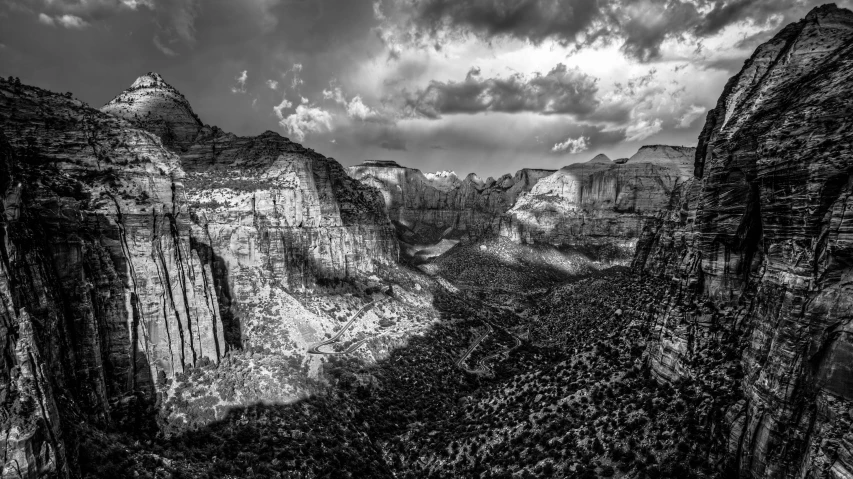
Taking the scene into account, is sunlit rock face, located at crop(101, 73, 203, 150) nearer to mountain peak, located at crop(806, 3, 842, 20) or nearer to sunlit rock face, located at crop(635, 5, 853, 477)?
sunlit rock face, located at crop(635, 5, 853, 477)

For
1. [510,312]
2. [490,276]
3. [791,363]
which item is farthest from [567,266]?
[791,363]

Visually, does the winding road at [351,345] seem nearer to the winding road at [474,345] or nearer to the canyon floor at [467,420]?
the canyon floor at [467,420]

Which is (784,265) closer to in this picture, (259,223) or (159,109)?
(259,223)

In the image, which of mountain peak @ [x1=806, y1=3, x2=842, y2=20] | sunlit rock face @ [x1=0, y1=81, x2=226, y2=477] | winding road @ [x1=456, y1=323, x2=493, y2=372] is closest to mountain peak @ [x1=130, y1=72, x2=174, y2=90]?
sunlit rock face @ [x1=0, y1=81, x2=226, y2=477]

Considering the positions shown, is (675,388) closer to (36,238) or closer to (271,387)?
(271,387)

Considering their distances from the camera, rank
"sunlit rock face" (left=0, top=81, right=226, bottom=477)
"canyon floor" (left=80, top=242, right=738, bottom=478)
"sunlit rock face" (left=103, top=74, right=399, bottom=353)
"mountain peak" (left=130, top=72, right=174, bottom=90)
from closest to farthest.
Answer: "sunlit rock face" (left=0, top=81, right=226, bottom=477), "canyon floor" (left=80, top=242, right=738, bottom=478), "sunlit rock face" (left=103, top=74, right=399, bottom=353), "mountain peak" (left=130, top=72, right=174, bottom=90)

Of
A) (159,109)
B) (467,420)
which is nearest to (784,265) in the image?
Answer: (467,420)
